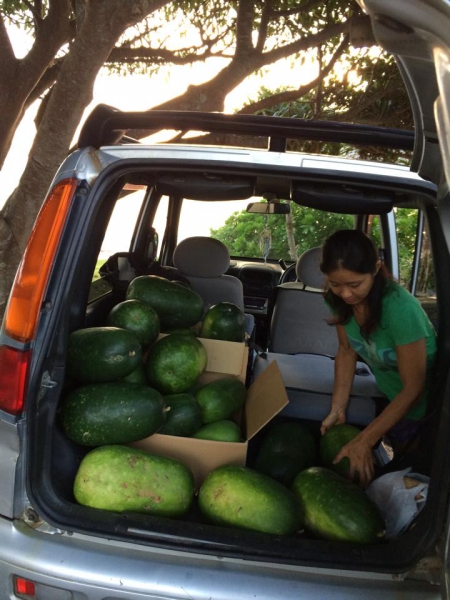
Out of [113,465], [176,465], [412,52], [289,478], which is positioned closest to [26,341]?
[113,465]

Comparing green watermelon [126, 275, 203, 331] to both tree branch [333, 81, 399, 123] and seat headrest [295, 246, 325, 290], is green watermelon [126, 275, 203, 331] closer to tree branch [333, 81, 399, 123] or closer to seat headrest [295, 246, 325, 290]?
seat headrest [295, 246, 325, 290]

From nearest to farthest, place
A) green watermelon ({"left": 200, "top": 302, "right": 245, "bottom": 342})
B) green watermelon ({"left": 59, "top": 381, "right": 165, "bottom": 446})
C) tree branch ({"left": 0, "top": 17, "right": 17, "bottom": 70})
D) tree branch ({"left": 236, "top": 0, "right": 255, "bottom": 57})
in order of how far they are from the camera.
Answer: green watermelon ({"left": 59, "top": 381, "right": 165, "bottom": 446}) → green watermelon ({"left": 200, "top": 302, "right": 245, "bottom": 342}) → tree branch ({"left": 0, "top": 17, "right": 17, "bottom": 70}) → tree branch ({"left": 236, "top": 0, "right": 255, "bottom": 57})

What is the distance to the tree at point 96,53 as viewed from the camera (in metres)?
4.49

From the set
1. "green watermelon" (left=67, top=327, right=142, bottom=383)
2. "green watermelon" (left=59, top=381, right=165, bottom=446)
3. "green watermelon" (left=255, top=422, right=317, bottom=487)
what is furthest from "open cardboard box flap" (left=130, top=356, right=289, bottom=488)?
"green watermelon" (left=67, top=327, right=142, bottom=383)

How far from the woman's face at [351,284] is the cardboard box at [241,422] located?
0.48 metres

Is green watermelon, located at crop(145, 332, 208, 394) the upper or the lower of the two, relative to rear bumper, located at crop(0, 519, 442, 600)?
upper

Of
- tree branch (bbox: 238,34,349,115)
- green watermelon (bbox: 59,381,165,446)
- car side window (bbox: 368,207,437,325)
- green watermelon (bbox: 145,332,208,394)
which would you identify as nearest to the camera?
green watermelon (bbox: 59,381,165,446)

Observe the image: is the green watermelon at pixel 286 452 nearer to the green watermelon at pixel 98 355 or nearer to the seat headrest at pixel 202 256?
the green watermelon at pixel 98 355

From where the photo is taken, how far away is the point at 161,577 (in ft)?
5.18

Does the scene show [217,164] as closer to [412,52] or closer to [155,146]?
[155,146]

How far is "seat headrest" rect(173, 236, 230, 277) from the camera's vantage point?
4117mm

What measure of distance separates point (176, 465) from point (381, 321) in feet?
3.76

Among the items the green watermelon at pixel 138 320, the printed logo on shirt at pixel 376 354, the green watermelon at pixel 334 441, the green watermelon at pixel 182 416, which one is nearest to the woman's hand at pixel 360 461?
the green watermelon at pixel 334 441

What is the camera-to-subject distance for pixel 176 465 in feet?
6.70
